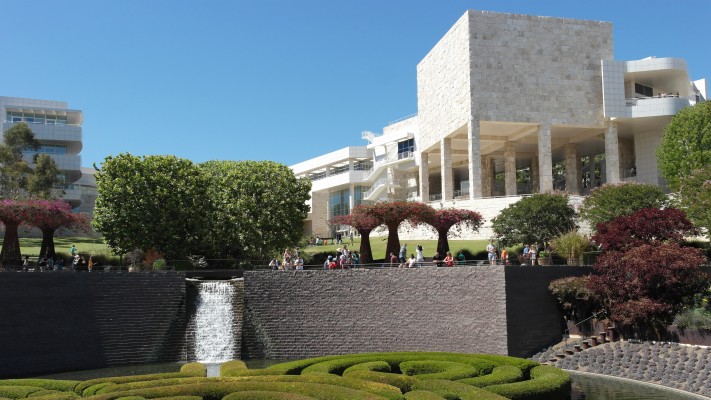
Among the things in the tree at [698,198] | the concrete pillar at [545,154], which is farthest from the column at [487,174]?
the tree at [698,198]

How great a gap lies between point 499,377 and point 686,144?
42.7 m

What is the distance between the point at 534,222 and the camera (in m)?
49.6

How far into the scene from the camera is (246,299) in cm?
3850

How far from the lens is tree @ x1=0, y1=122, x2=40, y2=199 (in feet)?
228

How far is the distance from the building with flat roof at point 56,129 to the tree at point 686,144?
6527cm

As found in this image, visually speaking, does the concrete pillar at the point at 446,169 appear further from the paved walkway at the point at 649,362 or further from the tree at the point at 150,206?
the paved walkway at the point at 649,362

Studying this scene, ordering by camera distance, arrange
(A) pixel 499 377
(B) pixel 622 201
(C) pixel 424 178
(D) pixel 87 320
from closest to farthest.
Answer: (A) pixel 499 377, (D) pixel 87 320, (B) pixel 622 201, (C) pixel 424 178

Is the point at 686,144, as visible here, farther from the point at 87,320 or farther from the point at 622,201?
the point at 87,320

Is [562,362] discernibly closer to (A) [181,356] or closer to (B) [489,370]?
(B) [489,370]

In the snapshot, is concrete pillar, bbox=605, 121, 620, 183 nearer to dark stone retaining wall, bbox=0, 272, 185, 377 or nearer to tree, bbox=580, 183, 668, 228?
tree, bbox=580, 183, 668, 228

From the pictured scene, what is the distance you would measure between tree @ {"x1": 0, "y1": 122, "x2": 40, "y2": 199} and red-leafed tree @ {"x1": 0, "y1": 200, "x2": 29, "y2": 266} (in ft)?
93.1

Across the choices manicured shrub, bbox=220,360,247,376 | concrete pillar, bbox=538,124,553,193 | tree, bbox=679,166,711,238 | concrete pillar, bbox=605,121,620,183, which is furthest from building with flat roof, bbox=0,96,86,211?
tree, bbox=679,166,711,238

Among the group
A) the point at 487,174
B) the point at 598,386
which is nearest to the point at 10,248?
the point at 598,386

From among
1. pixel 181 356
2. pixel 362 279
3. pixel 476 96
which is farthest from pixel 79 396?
pixel 476 96
